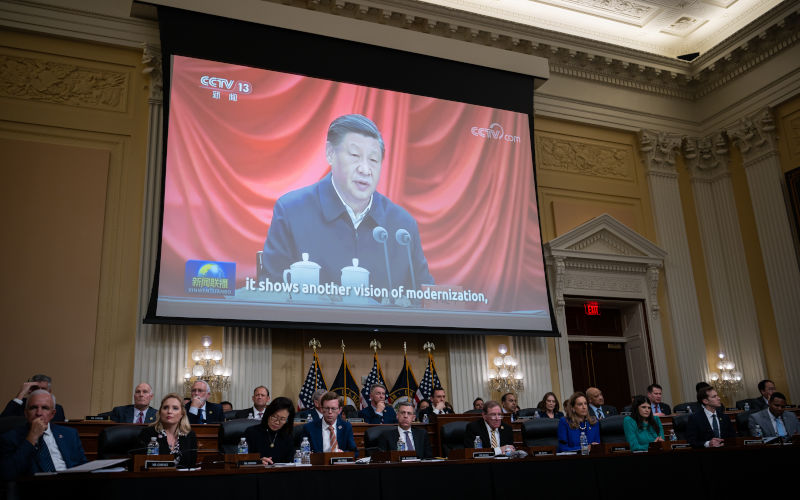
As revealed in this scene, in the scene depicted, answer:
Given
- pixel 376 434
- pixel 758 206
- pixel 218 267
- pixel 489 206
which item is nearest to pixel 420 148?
pixel 489 206

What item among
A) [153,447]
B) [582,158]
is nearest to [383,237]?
[582,158]

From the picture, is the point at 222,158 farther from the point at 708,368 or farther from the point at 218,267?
the point at 708,368

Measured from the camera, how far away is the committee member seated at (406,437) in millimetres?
5328

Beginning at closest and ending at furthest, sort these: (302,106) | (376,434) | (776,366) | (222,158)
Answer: (376,434), (222,158), (302,106), (776,366)

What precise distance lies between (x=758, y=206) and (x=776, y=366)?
8.25ft

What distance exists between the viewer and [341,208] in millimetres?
8734

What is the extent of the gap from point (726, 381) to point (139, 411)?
855 cm

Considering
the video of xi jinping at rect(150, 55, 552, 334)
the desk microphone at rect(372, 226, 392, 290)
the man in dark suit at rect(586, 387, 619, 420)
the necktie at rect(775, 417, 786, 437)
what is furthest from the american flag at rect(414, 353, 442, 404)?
the necktie at rect(775, 417, 786, 437)

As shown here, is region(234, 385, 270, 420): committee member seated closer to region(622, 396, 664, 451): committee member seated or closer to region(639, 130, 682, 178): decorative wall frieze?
region(622, 396, 664, 451): committee member seated

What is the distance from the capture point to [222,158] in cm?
835

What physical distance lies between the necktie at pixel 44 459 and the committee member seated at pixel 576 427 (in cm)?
370

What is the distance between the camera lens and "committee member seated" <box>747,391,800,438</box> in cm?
644

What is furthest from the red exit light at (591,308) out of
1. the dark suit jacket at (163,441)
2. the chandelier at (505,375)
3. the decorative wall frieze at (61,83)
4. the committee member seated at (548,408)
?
the dark suit jacket at (163,441)

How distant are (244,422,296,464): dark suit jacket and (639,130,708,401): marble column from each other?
7549 mm
